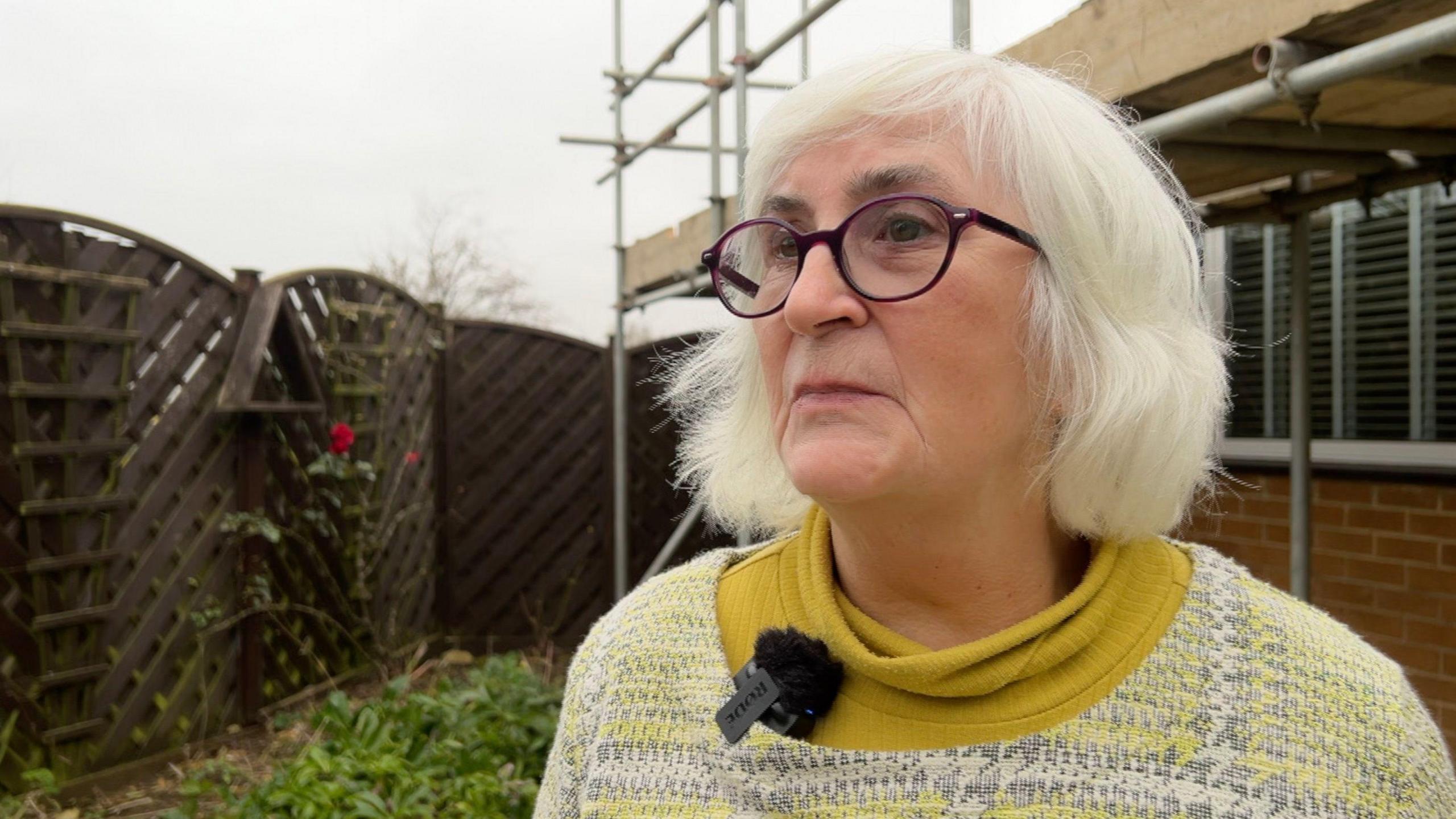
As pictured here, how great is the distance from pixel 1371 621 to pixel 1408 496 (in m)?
0.47

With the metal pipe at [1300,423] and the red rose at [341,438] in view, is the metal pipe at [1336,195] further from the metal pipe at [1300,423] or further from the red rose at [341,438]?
the red rose at [341,438]

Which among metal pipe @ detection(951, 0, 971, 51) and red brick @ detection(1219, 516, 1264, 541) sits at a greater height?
metal pipe @ detection(951, 0, 971, 51)

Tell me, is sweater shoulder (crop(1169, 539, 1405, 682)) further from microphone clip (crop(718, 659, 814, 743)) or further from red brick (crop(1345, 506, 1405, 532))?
red brick (crop(1345, 506, 1405, 532))

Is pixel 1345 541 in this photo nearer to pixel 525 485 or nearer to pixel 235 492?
pixel 235 492

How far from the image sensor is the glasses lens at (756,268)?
1233mm

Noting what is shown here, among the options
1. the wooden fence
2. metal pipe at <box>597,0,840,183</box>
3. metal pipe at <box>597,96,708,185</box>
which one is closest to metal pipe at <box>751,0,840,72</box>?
metal pipe at <box>597,0,840,183</box>

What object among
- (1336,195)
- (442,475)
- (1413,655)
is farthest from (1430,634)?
(442,475)

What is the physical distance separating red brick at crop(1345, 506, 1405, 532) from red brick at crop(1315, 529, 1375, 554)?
0.10 feet

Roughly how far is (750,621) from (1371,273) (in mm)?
3473

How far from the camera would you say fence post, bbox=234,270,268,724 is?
4762 millimetres

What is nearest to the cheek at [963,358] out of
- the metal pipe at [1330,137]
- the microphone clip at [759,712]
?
the microphone clip at [759,712]

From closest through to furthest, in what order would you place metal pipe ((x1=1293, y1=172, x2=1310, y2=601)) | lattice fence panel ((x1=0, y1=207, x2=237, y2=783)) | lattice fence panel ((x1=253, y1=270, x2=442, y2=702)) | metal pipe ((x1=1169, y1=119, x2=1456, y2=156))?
metal pipe ((x1=1169, y1=119, x2=1456, y2=156)), metal pipe ((x1=1293, y1=172, x2=1310, y2=601)), lattice fence panel ((x1=0, y1=207, x2=237, y2=783)), lattice fence panel ((x1=253, y1=270, x2=442, y2=702))

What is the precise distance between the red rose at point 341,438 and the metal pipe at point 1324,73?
4.13 meters

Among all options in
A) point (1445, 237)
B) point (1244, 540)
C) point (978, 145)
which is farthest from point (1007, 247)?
point (1244, 540)
